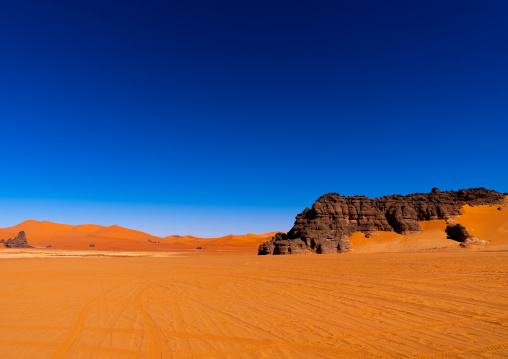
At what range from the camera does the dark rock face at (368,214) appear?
41.1m

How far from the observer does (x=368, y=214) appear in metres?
46.4

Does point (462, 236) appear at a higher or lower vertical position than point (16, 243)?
higher

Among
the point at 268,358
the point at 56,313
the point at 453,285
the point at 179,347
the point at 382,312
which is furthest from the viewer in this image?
the point at 453,285

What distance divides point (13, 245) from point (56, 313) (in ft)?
242

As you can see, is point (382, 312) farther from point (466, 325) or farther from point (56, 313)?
point (56, 313)

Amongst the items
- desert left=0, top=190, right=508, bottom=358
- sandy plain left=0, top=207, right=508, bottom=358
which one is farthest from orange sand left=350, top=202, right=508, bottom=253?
sandy plain left=0, top=207, right=508, bottom=358

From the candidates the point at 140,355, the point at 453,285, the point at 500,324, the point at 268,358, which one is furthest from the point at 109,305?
the point at 453,285

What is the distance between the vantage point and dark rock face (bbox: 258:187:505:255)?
41.1 m

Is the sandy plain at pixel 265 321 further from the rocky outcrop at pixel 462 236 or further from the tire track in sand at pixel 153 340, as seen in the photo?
the rocky outcrop at pixel 462 236

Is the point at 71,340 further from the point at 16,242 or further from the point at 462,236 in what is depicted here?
the point at 16,242

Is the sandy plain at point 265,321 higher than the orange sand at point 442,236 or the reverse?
the reverse

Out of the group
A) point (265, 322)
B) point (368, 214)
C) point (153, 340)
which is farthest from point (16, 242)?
point (265, 322)

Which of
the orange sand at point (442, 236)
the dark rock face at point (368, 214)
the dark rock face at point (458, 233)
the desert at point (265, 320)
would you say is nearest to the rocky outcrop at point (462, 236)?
the dark rock face at point (458, 233)

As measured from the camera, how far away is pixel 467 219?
45094 millimetres
